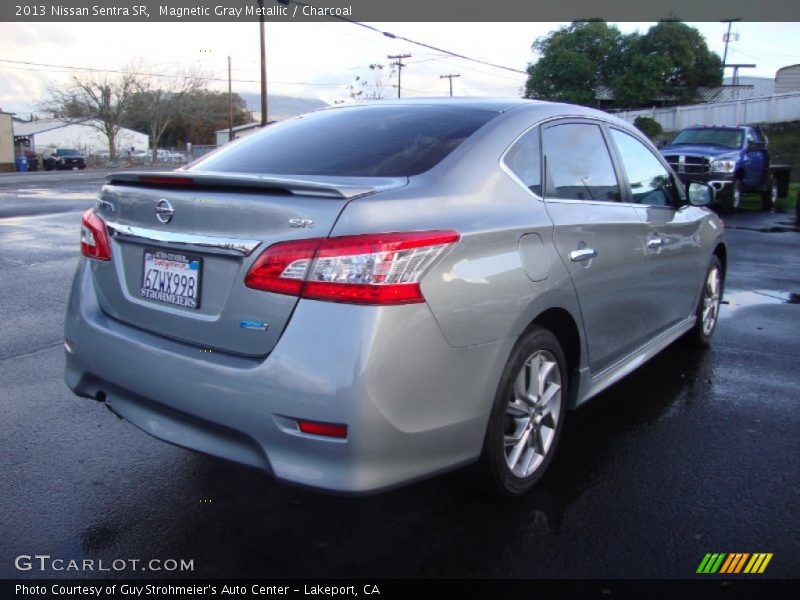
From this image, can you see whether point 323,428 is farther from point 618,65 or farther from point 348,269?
point 618,65

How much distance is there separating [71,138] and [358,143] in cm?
8924

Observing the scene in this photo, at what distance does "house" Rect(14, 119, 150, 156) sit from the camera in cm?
7312

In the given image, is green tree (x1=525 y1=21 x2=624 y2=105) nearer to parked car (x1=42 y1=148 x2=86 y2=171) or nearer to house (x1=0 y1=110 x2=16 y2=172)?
parked car (x1=42 y1=148 x2=86 y2=171)

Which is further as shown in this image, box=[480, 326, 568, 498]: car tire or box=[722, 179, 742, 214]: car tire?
box=[722, 179, 742, 214]: car tire

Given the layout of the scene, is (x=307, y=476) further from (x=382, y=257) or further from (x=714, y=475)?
(x=714, y=475)

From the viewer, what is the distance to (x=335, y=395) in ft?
7.72

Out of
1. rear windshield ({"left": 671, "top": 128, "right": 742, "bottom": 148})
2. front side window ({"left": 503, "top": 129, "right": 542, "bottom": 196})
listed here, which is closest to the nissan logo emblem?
front side window ({"left": 503, "top": 129, "right": 542, "bottom": 196})

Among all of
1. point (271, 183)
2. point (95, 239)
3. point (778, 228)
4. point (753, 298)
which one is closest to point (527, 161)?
point (271, 183)

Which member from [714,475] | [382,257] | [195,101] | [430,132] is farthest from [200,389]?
[195,101]

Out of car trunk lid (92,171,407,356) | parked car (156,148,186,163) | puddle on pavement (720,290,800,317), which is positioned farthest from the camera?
parked car (156,148,186,163)

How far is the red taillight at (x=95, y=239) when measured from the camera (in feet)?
10.2

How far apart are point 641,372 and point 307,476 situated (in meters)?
3.26

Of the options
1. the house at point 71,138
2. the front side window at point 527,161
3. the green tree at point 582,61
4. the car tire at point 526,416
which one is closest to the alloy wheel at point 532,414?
the car tire at point 526,416

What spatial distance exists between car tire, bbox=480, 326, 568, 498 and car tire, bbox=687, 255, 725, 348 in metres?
2.41
